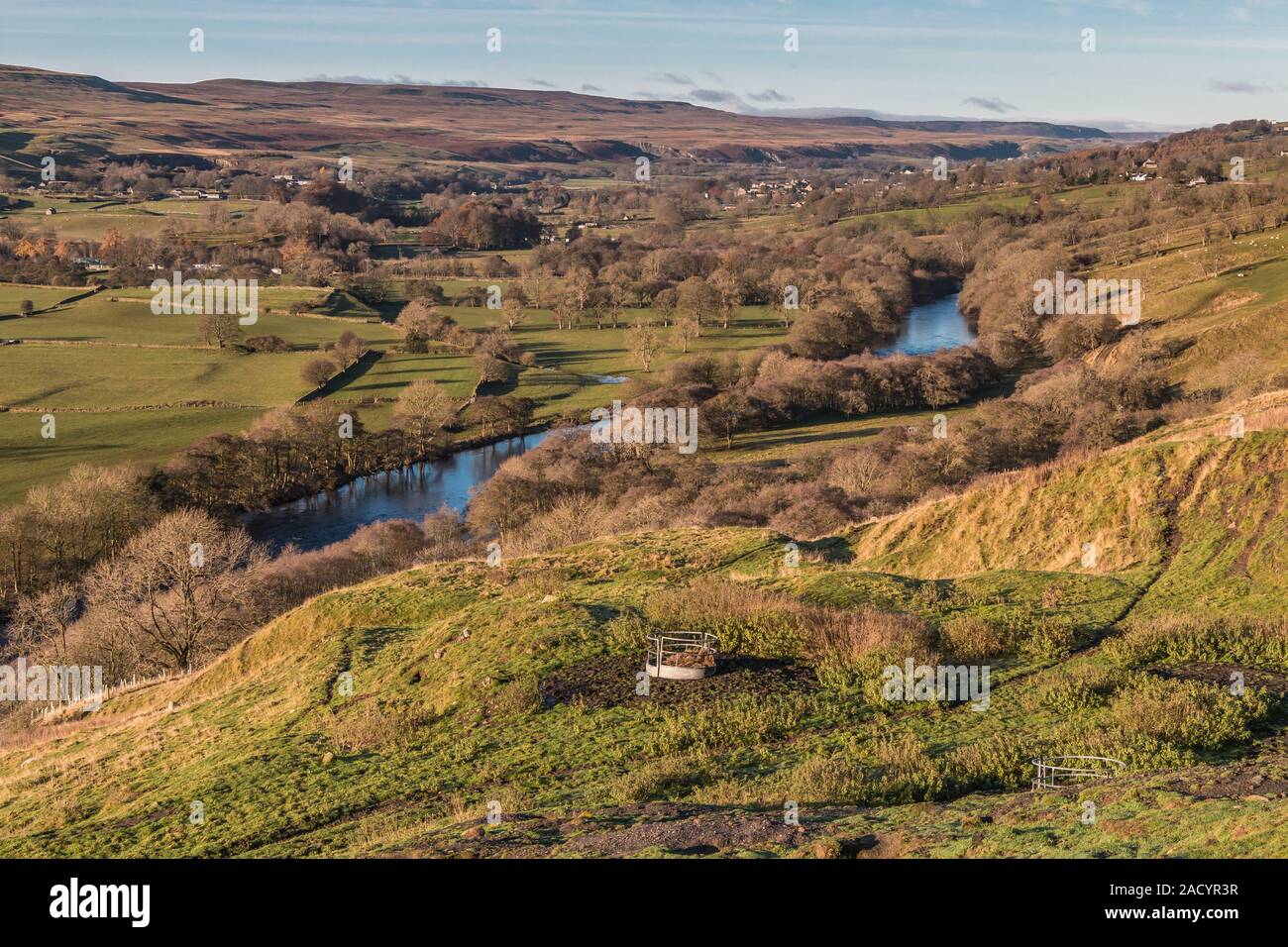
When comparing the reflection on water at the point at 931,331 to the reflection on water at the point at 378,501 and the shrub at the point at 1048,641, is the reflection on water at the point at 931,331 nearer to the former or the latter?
the reflection on water at the point at 378,501

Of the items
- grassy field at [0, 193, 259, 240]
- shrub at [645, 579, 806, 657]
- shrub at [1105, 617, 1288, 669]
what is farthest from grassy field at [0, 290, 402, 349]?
shrub at [1105, 617, 1288, 669]

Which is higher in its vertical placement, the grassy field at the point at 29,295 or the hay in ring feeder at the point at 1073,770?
the grassy field at the point at 29,295

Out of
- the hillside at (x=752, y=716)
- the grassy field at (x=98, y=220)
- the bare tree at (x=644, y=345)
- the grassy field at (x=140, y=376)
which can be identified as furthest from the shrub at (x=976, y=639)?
the grassy field at (x=98, y=220)

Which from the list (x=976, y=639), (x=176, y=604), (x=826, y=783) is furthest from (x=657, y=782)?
(x=176, y=604)

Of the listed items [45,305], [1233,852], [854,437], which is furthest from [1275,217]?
[45,305]

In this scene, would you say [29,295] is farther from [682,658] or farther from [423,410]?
[682,658]
